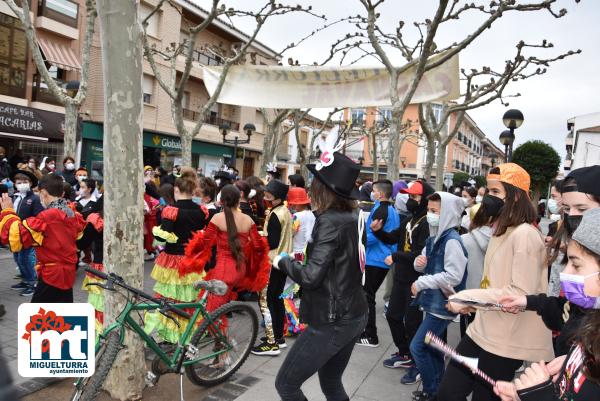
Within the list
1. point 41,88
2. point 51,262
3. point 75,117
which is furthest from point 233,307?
point 41,88

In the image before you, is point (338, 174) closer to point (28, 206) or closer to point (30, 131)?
point (28, 206)

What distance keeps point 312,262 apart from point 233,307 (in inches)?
70.3

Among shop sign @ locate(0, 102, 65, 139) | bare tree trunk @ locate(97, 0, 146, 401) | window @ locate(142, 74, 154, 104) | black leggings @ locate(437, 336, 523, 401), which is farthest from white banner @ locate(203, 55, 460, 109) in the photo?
window @ locate(142, 74, 154, 104)

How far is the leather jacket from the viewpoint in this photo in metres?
2.68

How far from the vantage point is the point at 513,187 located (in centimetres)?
298

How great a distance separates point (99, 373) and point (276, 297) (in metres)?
2.30

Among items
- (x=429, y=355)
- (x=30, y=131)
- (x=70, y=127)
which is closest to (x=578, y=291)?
(x=429, y=355)

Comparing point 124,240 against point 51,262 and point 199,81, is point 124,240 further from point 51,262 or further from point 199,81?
point 199,81

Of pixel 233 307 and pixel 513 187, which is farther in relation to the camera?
pixel 233 307

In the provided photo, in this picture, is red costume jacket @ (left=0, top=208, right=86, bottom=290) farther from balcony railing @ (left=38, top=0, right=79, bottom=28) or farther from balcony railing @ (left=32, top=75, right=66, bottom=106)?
balcony railing @ (left=38, top=0, right=79, bottom=28)

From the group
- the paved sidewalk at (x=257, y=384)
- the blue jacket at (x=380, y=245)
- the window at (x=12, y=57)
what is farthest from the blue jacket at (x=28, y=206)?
the window at (x=12, y=57)

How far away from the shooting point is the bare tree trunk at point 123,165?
3.39 meters

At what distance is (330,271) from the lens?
2.76 m

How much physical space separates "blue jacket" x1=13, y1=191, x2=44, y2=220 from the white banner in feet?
11.8
